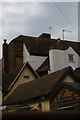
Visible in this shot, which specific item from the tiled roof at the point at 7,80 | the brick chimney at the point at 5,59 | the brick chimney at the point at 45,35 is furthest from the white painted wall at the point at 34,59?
the brick chimney at the point at 45,35

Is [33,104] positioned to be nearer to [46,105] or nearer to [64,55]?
[46,105]

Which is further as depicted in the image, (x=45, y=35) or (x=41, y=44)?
(x=45, y=35)

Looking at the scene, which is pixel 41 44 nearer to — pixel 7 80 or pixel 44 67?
pixel 44 67

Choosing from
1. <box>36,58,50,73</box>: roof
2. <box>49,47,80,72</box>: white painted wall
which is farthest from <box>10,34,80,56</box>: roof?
<box>49,47,80,72</box>: white painted wall

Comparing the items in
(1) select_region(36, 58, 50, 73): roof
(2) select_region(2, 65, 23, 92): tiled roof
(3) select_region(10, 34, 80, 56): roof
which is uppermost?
(3) select_region(10, 34, 80, 56): roof

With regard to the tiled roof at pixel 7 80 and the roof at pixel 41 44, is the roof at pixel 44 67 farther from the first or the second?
the tiled roof at pixel 7 80

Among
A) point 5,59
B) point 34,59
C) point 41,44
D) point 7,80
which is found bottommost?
point 7,80

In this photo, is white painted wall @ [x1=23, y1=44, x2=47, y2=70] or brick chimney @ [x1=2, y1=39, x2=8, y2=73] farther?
brick chimney @ [x1=2, y1=39, x2=8, y2=73]

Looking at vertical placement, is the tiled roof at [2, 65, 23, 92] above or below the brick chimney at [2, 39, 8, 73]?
below

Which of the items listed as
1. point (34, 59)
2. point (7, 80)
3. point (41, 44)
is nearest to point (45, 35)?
point (41, 44)

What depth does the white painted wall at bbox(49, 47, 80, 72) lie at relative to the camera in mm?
31125

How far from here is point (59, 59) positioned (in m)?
31.8

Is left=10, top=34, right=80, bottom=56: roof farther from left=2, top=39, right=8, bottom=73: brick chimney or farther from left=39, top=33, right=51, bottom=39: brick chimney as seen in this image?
left=2, top=39, right=8, bottom=73: brick chimney

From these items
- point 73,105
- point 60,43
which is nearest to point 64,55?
point 60,43
